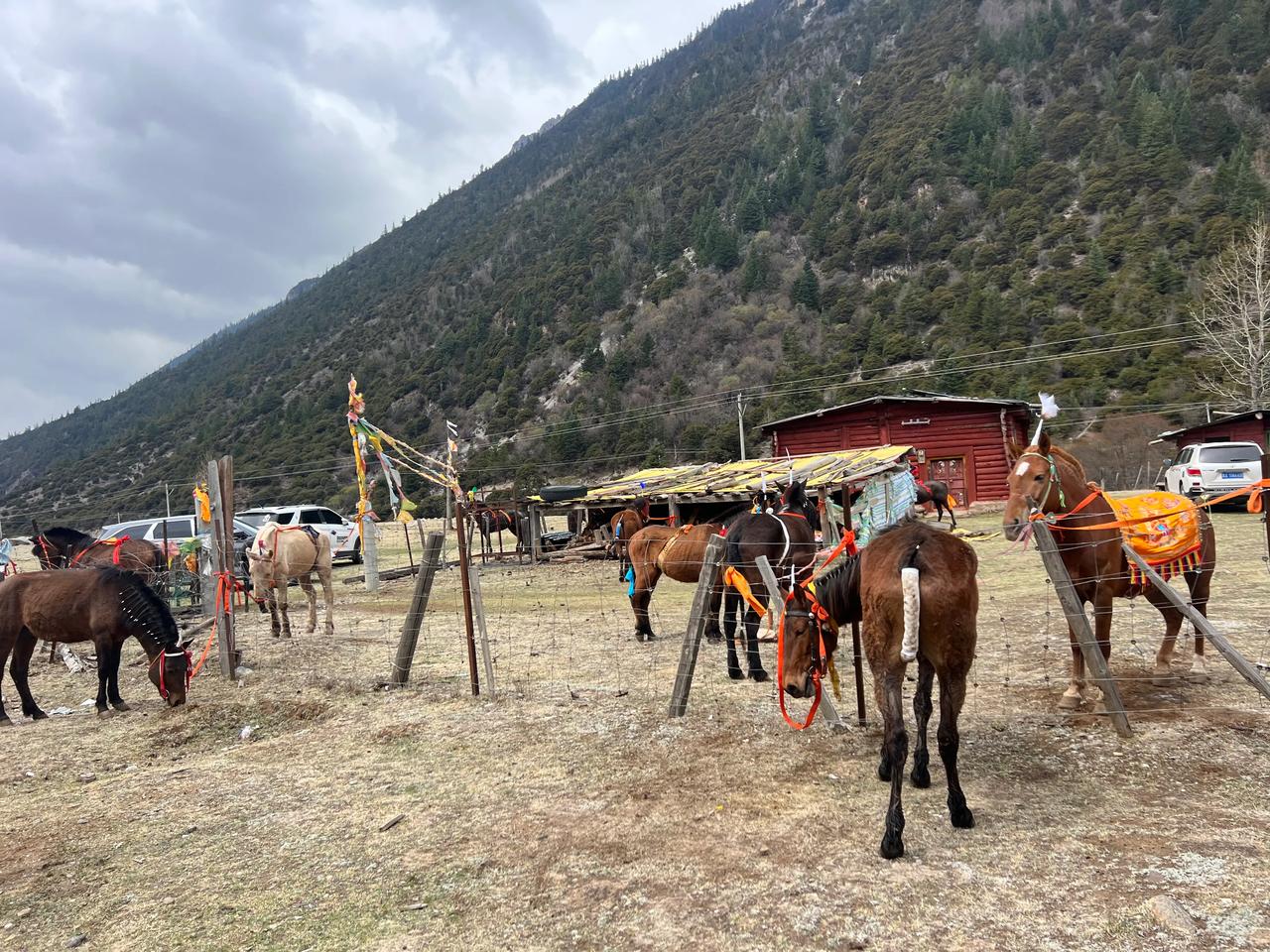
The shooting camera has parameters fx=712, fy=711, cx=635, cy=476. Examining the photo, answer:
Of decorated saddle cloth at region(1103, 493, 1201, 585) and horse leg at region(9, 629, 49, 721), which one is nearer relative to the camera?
decorated saddle cloth at region(1103, 493, 1201, 585)

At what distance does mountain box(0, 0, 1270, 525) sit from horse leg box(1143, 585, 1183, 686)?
1493 inches

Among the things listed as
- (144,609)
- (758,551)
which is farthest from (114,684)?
(758,551)

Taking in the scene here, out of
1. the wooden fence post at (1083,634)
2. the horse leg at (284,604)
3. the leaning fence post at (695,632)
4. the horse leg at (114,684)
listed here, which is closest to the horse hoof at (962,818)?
the wooden fence post at (1083,634)

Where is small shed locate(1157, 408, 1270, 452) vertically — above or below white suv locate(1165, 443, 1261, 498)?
above

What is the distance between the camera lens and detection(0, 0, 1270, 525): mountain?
51812 mm

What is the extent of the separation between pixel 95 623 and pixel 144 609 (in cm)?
42

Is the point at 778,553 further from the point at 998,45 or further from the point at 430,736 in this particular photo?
the point at 998,45

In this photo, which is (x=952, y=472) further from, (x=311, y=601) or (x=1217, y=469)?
(x=311, y=601)

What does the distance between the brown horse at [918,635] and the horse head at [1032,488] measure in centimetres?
128

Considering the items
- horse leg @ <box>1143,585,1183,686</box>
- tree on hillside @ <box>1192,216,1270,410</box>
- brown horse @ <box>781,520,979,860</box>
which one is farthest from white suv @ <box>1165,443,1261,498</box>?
brown horse @ <box>781,520,979,860</box>

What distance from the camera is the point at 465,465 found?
198ft

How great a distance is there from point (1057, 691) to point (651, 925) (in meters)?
4.54

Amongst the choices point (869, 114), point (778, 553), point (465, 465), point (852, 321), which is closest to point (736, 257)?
point (852, 321)

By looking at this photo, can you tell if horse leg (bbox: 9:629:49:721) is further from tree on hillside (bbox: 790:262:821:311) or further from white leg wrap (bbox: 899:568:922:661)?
tree on hillside (bbox: 790:262:821:311)
